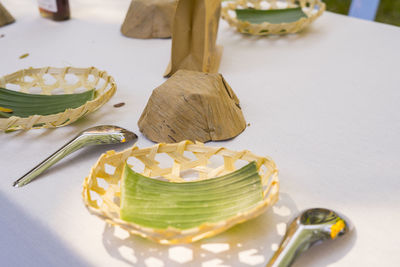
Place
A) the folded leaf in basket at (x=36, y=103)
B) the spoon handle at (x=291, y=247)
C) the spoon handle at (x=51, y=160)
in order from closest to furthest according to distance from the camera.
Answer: the spoon handle at (x=291, y=247) < the spoon handle at (x=51, y=160) < the folded leaf in basket at (x=36, y=103)

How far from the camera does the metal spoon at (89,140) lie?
0.55 metres

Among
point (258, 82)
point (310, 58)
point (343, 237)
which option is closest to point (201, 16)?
point (258, 82)

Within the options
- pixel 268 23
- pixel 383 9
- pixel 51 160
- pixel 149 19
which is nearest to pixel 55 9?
pixel 149 19

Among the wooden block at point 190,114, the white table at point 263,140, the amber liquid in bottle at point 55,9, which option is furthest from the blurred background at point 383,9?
the wooden block at point 190,114

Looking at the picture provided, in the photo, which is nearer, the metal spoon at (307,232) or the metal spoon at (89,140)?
the metal spoon at (307,232)

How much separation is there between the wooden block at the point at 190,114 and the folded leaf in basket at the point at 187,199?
0.13 meters

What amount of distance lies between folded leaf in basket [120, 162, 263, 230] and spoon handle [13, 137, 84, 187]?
4.8 inches

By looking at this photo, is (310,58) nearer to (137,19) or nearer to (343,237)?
(137,19)

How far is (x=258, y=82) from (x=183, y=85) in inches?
8.9

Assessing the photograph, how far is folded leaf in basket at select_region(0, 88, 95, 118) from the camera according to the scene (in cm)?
66

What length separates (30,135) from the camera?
2.08 ft

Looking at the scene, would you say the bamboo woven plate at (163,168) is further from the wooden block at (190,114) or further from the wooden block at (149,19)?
the wooden block at (149,19)

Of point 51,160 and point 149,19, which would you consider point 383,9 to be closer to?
point 149,19

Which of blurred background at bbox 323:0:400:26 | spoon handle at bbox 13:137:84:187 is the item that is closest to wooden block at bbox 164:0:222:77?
spoon handle at bbox 13:137:84:187
